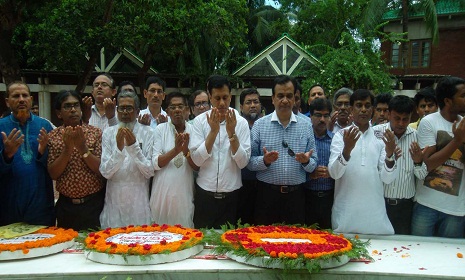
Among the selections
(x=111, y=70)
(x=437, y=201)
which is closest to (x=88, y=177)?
(x=437, y=201)

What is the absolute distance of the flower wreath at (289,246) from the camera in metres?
2.67

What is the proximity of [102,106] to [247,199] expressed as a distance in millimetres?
1923

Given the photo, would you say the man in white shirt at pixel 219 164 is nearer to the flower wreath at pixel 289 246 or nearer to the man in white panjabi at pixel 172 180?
the man in white panjabi at pixel 172 180

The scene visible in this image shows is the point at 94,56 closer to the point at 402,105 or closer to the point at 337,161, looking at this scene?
the point at 337,161

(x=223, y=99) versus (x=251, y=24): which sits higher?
(x=251, y=24)

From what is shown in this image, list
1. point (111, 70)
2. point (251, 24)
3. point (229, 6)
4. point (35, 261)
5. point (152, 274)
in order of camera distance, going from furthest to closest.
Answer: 1. point (251, 24)
2. point (111, 70)
3. point (229, 6)
4. point (35, 261)
5. point (152, 274)

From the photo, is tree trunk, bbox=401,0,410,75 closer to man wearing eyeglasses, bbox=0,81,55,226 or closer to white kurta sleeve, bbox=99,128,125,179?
white kurta sleeve, bbox=99,128,125,179

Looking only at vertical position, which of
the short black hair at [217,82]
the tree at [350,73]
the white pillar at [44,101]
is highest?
the tree at [350,73]

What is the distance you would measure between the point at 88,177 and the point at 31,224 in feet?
2.14

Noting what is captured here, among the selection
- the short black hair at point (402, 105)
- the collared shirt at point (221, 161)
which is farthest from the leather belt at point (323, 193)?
the short black hair at point (402, 105)

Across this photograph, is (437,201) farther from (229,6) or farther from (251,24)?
(251,24)

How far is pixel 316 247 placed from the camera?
282 cm

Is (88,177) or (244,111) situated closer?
(88,177)

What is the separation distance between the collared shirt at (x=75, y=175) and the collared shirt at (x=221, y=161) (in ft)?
2.95
